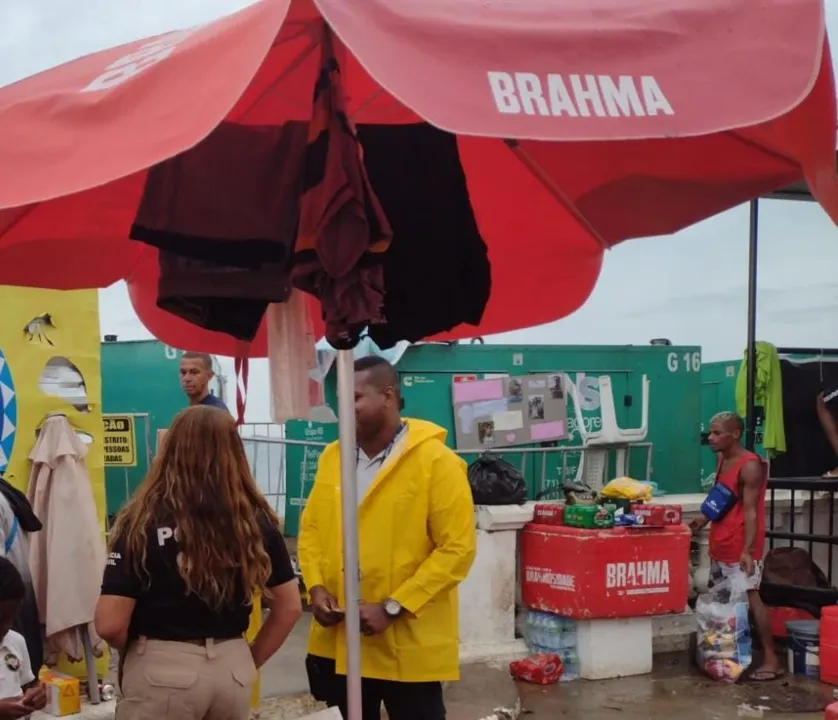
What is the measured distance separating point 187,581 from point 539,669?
4639 millimetres

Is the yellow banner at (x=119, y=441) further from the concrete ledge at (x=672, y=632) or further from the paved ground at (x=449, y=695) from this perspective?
the concrete ledge at (x=672, y=632)

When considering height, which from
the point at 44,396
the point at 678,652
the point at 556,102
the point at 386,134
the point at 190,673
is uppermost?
the point at 386,134

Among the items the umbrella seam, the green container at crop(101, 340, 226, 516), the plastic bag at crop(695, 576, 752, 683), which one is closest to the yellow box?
the umbrella seam

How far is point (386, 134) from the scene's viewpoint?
3504 mm

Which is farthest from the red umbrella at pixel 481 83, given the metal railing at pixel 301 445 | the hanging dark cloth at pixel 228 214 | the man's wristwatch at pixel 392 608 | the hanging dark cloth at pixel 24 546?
the metal railing at pixel 301 445

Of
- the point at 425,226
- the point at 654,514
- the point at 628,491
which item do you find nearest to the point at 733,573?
the point at 654,514

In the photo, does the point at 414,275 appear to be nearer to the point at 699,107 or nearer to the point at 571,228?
the point at 571,228

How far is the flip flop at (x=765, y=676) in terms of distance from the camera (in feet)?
23.9

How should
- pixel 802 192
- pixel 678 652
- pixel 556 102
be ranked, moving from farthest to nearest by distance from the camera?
pixel 678 652 < pixel 802 192 < pixel 556 102

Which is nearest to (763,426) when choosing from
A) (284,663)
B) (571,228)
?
(284,663)

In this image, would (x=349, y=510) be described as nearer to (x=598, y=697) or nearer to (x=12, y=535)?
(x=12, y=535)

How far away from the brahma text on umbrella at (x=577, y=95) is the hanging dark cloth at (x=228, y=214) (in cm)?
118

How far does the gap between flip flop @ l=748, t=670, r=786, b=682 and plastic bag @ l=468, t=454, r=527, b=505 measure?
2132mm

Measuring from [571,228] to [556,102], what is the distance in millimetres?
1966
